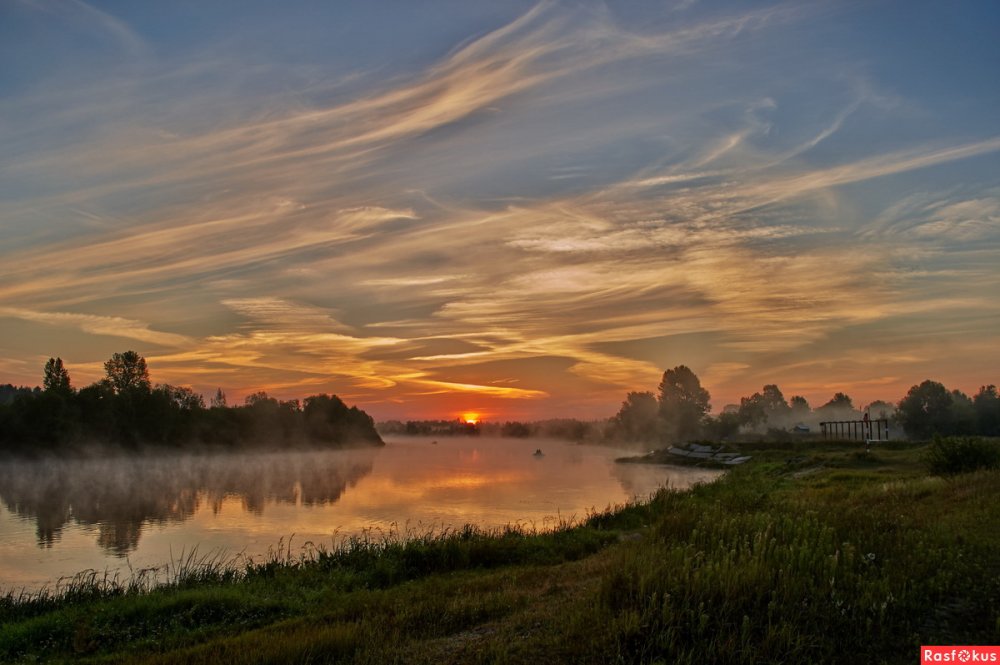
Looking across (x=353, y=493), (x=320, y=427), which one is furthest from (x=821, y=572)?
(x=320, y=427)

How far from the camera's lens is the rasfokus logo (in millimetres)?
6934

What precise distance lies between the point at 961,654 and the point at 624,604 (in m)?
3.81

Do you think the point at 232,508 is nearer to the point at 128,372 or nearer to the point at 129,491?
the point at 129,491

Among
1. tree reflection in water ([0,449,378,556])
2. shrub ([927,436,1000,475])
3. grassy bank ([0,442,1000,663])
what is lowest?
tree reflection in water ([0,449,378,556])

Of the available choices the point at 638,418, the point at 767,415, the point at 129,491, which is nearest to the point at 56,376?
the point at 129,491

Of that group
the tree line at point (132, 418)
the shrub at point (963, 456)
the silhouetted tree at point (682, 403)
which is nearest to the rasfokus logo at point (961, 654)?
the shrub at point (963, 456)

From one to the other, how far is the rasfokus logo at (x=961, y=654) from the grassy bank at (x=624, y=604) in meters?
0.18

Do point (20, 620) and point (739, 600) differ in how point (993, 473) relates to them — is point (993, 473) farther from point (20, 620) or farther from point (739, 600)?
point (20, 620)

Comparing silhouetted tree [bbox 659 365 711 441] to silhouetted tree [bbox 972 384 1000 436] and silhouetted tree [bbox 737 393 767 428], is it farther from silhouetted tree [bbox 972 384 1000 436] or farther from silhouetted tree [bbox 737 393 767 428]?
silhouetted tree [bbox 972 384 1000 436]

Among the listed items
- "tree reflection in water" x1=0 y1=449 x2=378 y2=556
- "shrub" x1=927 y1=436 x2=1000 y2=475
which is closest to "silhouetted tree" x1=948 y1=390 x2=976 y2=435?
"shrub" x1=927 y1=436 x2=1000 y2=475

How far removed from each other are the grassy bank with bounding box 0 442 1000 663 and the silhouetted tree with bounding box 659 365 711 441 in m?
119

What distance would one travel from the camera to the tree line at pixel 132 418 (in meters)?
70.8

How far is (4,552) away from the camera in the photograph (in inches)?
904

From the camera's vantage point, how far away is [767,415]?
14775cm
